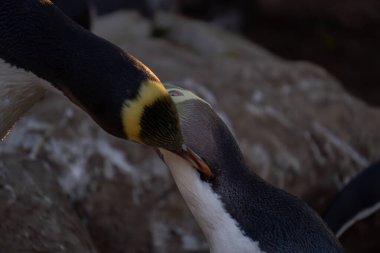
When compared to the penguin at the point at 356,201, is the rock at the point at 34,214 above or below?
below

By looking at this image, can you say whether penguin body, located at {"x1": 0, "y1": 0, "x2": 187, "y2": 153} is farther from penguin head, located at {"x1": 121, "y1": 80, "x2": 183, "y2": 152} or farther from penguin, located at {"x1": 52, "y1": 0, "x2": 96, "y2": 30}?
penguin, located at {"x1": 52, "y1": 0, "x2": 96, "y2": 30}

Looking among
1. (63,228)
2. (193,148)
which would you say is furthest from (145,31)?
(193,148)

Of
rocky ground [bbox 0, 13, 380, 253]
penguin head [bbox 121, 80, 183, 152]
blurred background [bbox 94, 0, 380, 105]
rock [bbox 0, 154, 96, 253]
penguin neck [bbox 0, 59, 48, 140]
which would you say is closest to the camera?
penguin head [bbox 121, 80, 183, 152]

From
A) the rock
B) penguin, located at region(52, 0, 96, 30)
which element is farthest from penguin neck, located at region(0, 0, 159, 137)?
penguin, located at region(52, 0, 96, 30)

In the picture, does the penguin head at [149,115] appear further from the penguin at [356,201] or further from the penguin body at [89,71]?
the penguin at [356,201]

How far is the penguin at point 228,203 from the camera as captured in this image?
2.06m

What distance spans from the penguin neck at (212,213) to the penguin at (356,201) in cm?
81

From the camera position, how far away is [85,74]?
1756 millimetres

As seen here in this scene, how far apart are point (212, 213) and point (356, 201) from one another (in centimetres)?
93

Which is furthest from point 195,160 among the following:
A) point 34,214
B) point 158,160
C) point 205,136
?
point 158,160

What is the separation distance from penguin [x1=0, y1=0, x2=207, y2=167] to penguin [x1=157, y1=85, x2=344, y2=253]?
6 centimetres

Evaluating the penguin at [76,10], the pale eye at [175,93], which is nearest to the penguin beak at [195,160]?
the pale eye at [175,93]

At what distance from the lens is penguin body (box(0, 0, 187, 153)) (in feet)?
5.58

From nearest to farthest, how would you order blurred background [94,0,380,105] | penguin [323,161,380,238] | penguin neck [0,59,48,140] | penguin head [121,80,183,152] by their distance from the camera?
penguin head [121,80,183,152] < penguin neck [0,59,48,140] < penguin [323,161,380,238] < blurred background [94,0,380,105]
